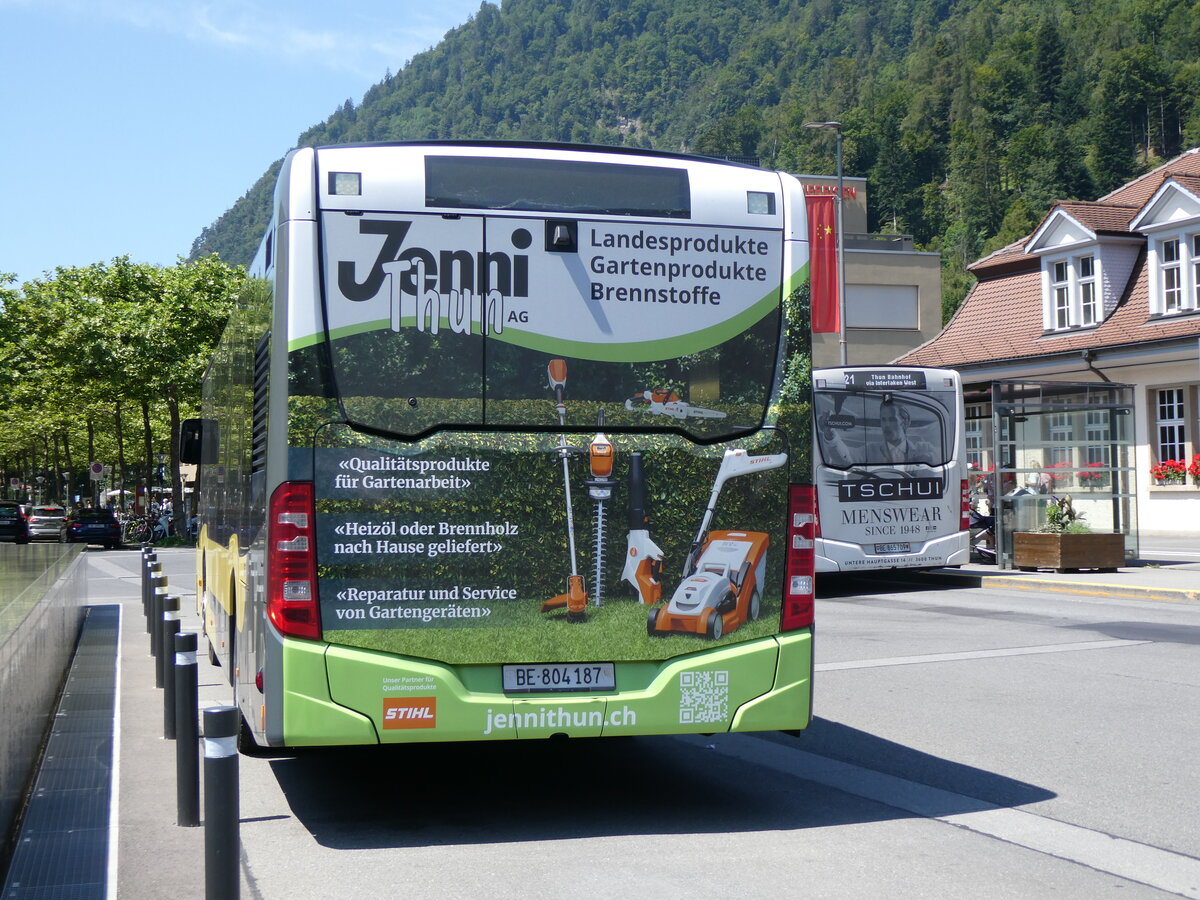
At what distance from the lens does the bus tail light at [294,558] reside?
226 inches

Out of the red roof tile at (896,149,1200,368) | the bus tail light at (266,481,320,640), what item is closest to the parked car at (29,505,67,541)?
the red roof tile at (896,149,1200,368)

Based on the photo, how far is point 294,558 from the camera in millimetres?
5742

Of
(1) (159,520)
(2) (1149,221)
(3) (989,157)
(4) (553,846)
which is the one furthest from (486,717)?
(3) (989,157)

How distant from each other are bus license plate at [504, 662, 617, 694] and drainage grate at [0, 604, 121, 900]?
1.80 metres

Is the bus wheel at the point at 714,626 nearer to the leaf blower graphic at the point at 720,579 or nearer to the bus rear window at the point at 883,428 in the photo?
the leaf blower graphic at the point at 720,579

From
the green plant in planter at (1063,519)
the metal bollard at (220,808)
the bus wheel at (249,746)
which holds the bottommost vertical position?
the bus wheel at (249,746)

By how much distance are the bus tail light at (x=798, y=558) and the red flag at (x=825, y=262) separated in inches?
834

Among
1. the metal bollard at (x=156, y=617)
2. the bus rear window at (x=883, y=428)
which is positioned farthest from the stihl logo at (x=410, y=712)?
the bus rear window at (x=883, y=428)

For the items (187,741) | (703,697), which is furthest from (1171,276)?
(187,741)

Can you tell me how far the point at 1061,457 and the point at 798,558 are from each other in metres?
15.5

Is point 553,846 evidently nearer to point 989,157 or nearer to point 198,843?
point 198,843

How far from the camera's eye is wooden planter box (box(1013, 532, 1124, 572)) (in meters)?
20.0

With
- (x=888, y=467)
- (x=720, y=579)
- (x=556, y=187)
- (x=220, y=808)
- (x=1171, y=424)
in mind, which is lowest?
(x=220, y=808)

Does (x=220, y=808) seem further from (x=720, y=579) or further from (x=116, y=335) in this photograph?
(x=116, y=335)
